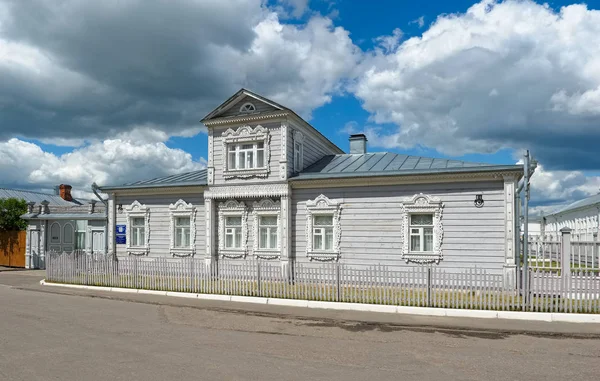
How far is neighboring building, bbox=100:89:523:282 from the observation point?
47.1 ft

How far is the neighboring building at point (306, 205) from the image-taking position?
14.3 m

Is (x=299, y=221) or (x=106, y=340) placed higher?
(x=299, y=221)

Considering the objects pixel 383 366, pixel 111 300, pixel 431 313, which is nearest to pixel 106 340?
pixel 383 366

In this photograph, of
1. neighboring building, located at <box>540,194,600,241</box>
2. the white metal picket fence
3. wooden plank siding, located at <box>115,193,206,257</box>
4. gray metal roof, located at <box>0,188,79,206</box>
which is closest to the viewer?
the white metal picket fence

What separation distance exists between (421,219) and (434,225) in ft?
1.74

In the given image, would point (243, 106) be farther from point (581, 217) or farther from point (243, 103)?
point (581, 217)

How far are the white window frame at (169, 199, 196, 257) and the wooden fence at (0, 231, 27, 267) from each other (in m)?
12.0

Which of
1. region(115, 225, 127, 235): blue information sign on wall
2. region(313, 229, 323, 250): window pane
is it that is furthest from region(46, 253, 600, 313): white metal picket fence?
region(115, 225, 127, 235): blue information sign on wall

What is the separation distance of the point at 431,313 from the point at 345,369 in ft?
17.5

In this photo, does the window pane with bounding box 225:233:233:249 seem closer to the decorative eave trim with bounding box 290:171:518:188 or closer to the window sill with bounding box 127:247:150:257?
the decorative eave trim with bounding box 290:171:518:188

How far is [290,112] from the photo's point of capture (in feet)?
54.9

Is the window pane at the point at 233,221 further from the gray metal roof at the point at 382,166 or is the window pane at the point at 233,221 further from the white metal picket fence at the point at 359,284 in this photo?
the gray metal roof at the point at 382,166

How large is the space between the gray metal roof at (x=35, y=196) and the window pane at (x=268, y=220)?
27.2 meters

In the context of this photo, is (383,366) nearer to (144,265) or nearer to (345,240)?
(345,240)
